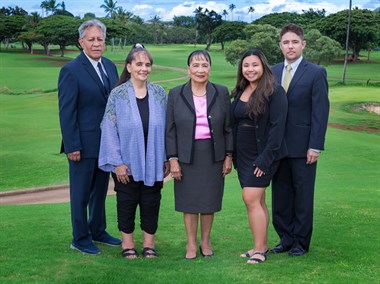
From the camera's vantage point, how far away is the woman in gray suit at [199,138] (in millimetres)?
5883

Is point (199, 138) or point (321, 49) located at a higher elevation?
point (199, 138)

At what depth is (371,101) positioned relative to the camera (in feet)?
115

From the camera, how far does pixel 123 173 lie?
19.9 feet

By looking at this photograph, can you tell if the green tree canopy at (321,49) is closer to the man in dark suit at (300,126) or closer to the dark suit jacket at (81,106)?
the man in dark suit at (300,126)

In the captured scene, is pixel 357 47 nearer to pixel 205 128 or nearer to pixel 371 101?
pixel 371 101

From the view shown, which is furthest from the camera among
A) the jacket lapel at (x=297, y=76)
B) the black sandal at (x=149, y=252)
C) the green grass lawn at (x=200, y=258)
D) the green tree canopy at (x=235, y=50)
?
the green tree canopy at (x=235, y=50)

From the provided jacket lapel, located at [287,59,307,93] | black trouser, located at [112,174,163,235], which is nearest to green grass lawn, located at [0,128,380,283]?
black trouser, located at [112,174,163,235]

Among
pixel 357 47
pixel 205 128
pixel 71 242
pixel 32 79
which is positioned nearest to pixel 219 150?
pixel 205 128

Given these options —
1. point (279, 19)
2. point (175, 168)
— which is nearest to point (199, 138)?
point (175, 168)

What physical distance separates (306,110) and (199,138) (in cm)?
117

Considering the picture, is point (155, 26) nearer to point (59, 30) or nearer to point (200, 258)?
point (59, 30)

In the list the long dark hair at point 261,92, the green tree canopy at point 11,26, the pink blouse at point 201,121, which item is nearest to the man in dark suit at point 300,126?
the long dark hair at point 261,92

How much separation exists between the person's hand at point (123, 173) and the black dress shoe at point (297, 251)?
193 cm

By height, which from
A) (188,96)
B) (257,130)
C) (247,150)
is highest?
(188,96)
